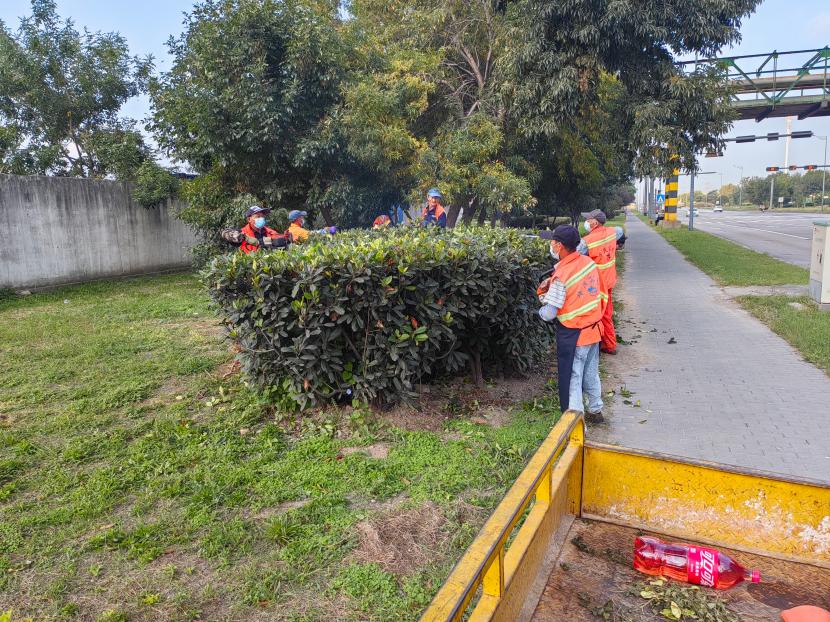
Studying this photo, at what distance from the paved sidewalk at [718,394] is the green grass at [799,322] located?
15 cm

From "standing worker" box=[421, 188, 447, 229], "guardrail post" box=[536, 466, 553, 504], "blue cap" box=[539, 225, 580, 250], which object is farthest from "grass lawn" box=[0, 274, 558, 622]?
"standing worker" box=[421, 188, 447, 229]

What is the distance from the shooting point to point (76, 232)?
40.8 ft

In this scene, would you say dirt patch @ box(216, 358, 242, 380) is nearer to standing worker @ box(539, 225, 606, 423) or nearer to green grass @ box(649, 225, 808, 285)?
standing worker @ box(539, 225, 606, 423)

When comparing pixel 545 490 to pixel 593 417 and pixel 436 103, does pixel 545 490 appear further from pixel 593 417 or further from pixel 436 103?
pixel 436 103

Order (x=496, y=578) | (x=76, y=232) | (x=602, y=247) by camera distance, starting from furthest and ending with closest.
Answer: (x=76, y=232) < (x=602, y=247) < (x=496, y=578)

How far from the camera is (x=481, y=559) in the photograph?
1836 millimetres

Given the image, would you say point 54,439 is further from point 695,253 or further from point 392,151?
point 695,253

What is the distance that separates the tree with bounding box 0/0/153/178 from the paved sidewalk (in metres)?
12.8

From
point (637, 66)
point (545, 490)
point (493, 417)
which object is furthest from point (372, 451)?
point (637, 66)

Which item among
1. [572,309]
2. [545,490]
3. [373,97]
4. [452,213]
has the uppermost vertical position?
[373,97]

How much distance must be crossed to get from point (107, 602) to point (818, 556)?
3319 millimetres

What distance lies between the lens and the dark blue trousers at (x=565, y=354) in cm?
469

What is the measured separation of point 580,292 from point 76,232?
11.6 meters

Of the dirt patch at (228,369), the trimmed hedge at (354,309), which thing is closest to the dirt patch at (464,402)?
the trimmed hedge at (354,309)
